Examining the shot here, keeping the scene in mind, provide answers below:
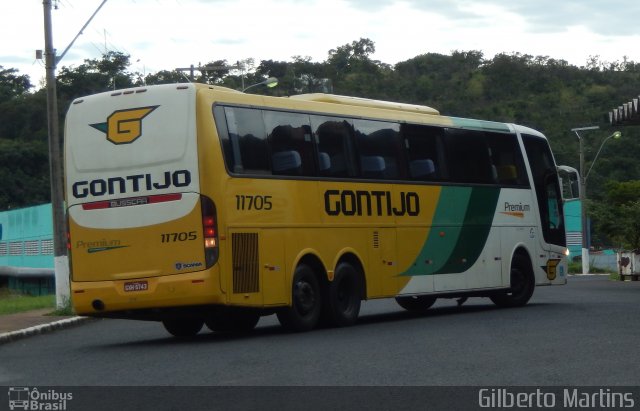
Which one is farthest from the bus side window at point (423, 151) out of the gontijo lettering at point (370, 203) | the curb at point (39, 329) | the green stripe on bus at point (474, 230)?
the curb at point (39, 329)

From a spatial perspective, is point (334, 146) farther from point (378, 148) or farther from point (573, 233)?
point (573, 233)

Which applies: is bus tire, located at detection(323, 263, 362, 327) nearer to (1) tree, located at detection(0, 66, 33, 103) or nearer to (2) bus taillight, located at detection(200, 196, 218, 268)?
(2) bus taillight, located at detection(200, 196, 218, 268)

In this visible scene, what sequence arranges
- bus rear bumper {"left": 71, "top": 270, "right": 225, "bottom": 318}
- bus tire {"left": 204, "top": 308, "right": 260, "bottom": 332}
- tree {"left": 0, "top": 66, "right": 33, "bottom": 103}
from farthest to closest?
tree {"left": 0, "top": 66, "right": 33, "bottom": 103} < bus tire {"left": 204, "top": 308, "right": 260, "bottom": 332} < bus rear bumper {"left": 71, "top": 270, "right": 225, "bottom": 318}

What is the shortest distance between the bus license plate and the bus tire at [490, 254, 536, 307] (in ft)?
30.1

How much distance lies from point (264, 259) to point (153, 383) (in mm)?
5563

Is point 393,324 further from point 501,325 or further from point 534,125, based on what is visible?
point 534,125

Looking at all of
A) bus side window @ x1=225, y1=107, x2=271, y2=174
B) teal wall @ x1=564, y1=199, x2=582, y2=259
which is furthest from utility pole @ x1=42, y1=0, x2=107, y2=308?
teal wall @ x1=564, y1=199, x2=582, y2=259

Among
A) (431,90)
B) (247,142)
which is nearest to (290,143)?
(247,142)

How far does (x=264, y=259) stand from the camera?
16.8 metres

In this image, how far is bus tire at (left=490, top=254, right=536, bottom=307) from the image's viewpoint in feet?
77.1

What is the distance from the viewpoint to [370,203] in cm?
1928

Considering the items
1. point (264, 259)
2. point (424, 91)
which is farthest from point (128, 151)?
point (424, 91)

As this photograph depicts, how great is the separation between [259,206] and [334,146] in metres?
2.24
